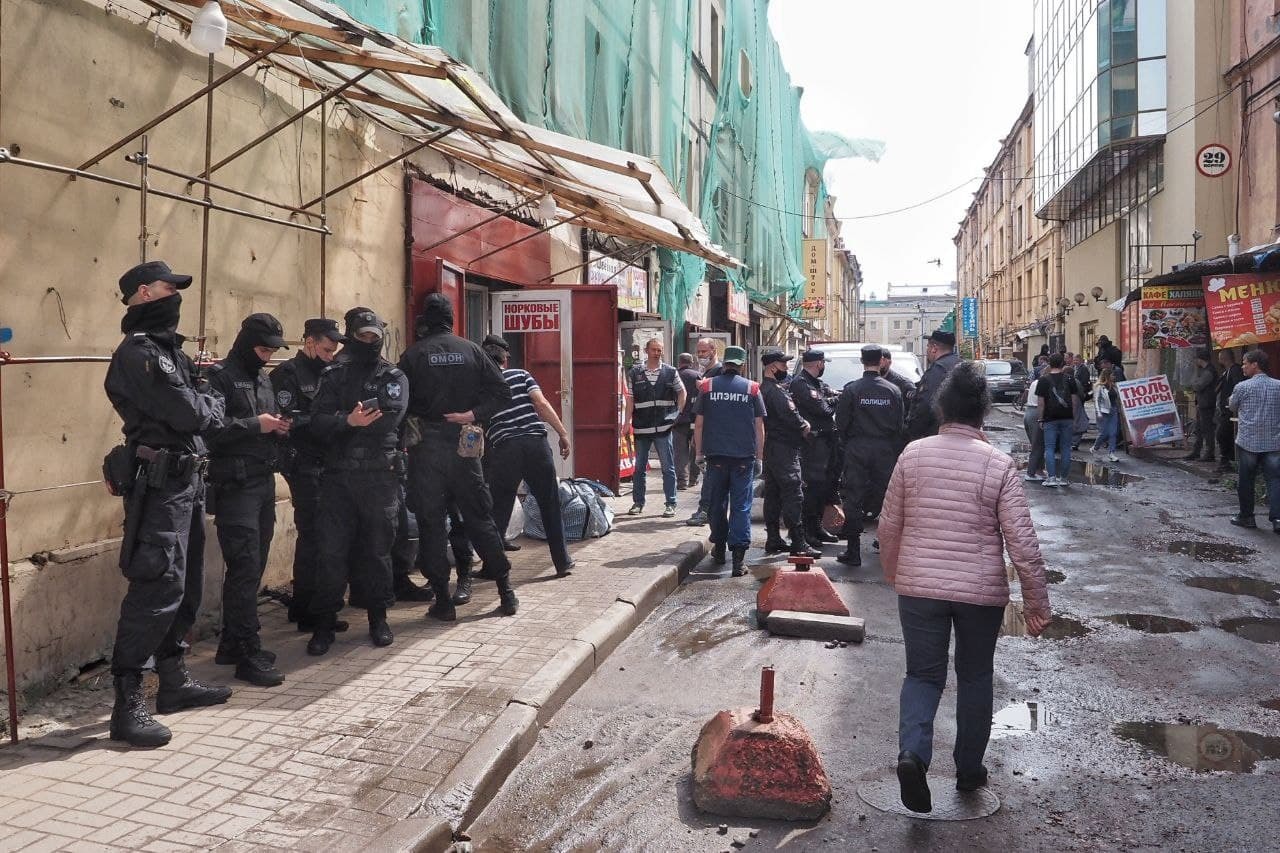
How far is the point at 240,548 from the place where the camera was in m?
5.21

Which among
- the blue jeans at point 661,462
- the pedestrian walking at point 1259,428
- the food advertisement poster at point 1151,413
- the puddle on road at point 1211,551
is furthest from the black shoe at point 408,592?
the food advertisement poster at point 1151,413

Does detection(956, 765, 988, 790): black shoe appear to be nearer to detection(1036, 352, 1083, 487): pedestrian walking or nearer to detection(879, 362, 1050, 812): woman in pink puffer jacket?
detection(879, 362, 1050, 812): woman in pink puffer jacket

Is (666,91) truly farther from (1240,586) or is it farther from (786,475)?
(1240,586)

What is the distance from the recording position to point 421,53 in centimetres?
540

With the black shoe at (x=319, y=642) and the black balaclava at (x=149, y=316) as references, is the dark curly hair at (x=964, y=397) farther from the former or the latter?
the black shoe at (x=319, y=642)

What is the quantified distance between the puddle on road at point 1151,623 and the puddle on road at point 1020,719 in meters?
1.99

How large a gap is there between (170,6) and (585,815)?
16.2 feet

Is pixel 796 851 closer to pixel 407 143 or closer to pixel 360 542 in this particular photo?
pixel 360 542

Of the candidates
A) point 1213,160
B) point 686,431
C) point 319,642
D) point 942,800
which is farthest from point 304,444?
point 1213,160

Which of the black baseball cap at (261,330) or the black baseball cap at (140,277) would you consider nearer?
the black baseball cap at (140,277)

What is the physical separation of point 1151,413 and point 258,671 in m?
17.2

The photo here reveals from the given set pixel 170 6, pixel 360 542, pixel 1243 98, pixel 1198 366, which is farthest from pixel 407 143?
pixel 1243 98

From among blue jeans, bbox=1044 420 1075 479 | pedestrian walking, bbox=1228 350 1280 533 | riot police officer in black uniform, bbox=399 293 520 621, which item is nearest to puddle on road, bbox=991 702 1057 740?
riot police officer in black uniform, bbox=399 293 520 621

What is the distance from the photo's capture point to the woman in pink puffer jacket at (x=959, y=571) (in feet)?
12.8
